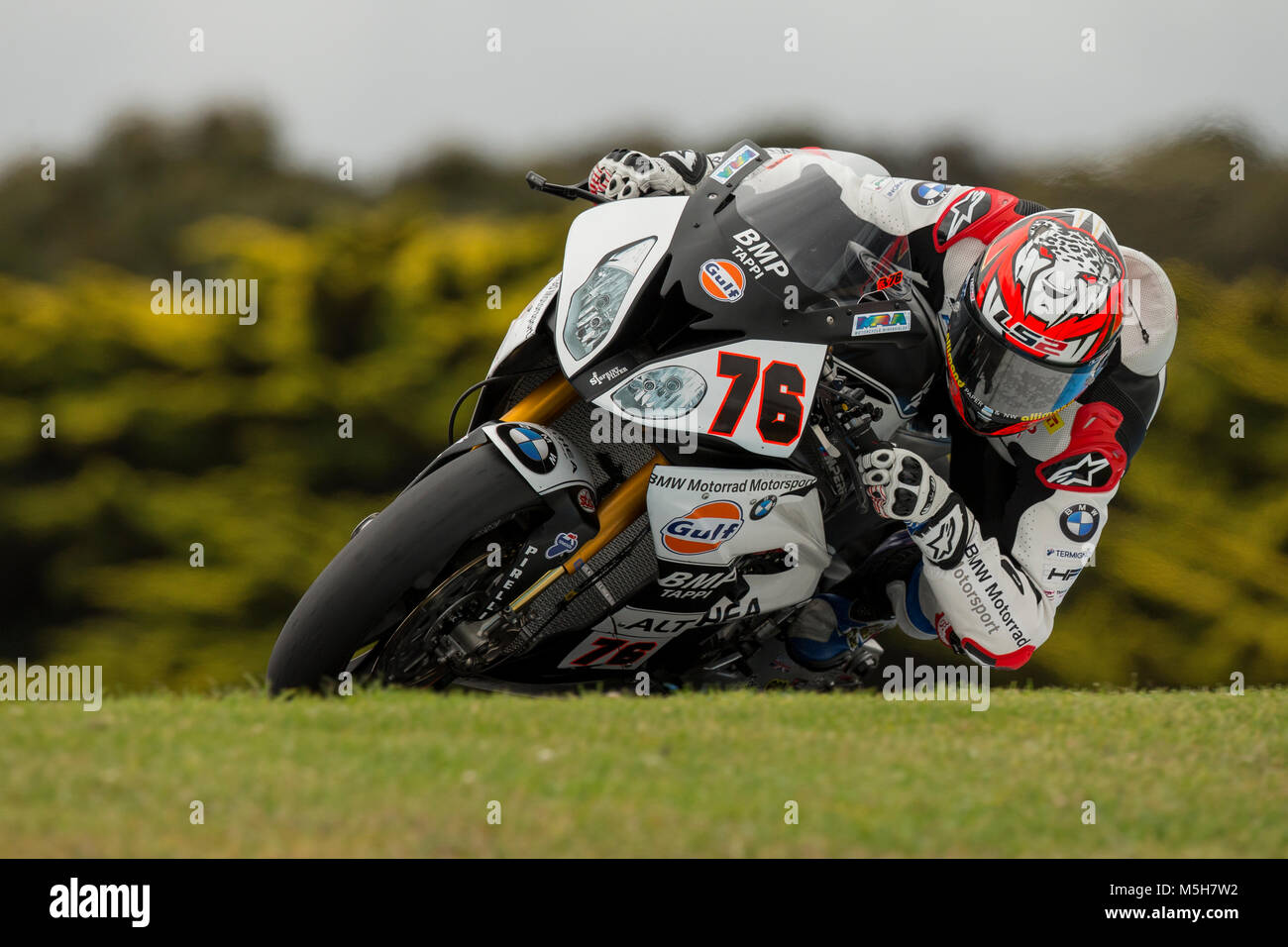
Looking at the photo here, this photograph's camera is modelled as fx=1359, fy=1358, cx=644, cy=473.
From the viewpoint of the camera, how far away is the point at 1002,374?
13.4 ft

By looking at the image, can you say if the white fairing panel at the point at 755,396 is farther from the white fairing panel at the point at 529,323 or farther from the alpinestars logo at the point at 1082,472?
the alpinestars logo at the point at 1082,472

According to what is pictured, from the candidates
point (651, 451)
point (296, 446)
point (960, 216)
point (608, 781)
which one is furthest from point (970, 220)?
point (296, 446)

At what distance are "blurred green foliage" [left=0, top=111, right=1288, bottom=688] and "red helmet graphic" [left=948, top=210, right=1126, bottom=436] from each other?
125 inches

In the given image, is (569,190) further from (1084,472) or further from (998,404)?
(1084,472)

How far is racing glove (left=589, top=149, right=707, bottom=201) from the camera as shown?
15.2 ft

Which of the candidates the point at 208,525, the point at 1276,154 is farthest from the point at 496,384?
the point at 1276,154

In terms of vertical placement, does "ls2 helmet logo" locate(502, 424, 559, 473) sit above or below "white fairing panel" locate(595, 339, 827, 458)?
below

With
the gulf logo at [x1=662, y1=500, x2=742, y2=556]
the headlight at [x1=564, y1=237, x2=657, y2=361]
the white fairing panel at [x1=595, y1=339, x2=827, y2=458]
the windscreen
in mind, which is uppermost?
the windscreen

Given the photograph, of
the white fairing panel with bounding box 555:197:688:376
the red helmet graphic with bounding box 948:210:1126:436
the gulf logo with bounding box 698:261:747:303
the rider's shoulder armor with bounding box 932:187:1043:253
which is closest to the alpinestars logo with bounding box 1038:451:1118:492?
the red helmet graphic with bounding box 948:210:1126:436

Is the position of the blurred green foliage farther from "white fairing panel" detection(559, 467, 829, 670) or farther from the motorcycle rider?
"white fairing panel" detection(559, 467, 829, 670)

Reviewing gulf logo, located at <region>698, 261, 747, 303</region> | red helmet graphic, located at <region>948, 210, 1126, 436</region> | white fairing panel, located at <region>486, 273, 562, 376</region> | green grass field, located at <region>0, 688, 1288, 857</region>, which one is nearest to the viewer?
green grass field, located at <region>0, 688, 1288, 857</region>

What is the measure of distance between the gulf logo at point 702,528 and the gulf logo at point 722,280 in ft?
1.95

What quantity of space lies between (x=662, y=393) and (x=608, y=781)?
1160mm

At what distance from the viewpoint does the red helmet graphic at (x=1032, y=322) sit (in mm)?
3984
